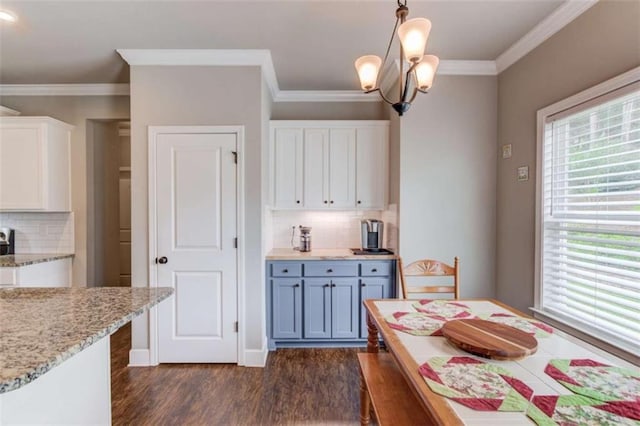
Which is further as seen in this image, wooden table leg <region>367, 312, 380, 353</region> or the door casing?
the door casing

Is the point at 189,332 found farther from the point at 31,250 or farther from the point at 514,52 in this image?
the point at 514,52

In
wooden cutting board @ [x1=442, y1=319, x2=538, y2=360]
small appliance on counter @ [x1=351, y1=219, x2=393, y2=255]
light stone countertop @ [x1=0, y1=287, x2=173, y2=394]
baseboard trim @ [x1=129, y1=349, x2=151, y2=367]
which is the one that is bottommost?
baseboard trim @ [x1=129, y1=349, x2=151, y2=367]

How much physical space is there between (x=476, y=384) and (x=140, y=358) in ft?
9.17

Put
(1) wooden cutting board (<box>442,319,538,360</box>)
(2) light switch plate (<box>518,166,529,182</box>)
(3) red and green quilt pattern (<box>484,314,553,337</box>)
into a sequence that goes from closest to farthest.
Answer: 1. (1) wooden cutting board (<box>442,319,538,360</box>)
2. (3) red and green quilt pattern (<box>484,314,553,337</box>)
3. (2) light switch plate (<box>518,166,529,182</box>)

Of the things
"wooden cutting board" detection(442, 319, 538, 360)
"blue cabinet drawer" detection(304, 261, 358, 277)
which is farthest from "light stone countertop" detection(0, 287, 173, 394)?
"blue cabinet drawer" detection(304, 261, 358, 277)

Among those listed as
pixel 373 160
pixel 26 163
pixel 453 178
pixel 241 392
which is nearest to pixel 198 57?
pixel 373 160

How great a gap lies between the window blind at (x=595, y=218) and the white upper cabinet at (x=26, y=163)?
4447 millimetres

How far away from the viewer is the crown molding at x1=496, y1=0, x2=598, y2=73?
77.7 inches

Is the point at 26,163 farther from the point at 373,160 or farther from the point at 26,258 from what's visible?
the point at 373,160

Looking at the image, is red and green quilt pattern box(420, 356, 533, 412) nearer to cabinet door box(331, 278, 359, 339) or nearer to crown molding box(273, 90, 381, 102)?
cabinet door box(331, 278, 359, 339)

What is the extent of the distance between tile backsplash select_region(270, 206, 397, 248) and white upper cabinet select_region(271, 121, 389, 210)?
0.30 meters

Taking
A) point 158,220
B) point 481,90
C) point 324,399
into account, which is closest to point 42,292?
point 158,220

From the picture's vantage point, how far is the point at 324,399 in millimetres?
2244

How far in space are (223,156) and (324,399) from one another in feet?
6.91
